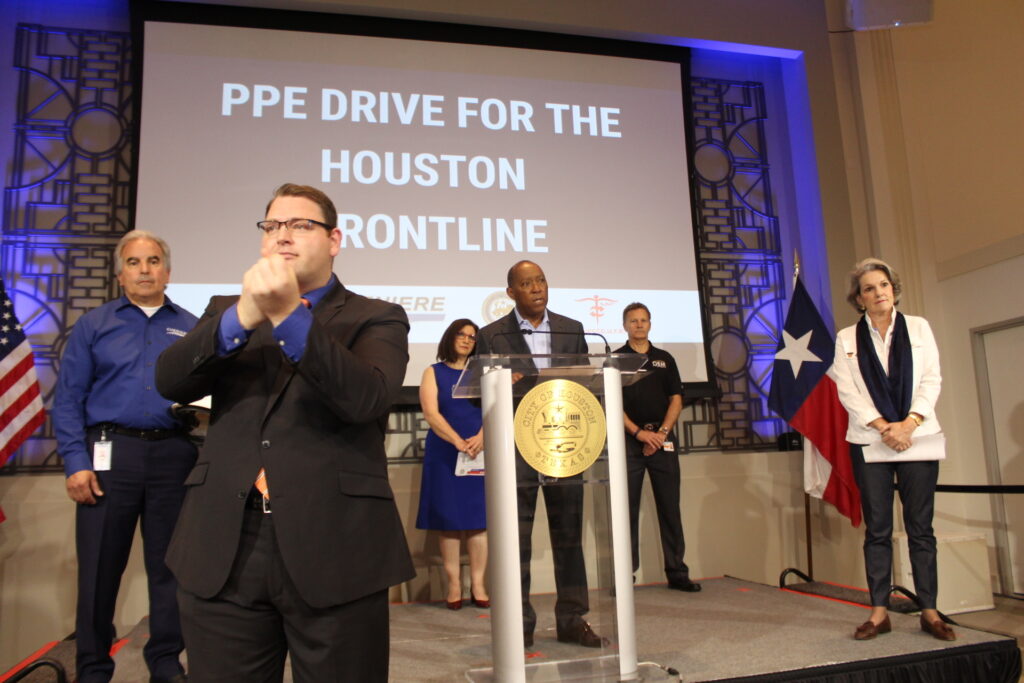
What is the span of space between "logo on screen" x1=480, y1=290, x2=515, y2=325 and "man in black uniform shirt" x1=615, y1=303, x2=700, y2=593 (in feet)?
2.55

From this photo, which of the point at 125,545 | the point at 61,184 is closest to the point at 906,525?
the point at 125,545

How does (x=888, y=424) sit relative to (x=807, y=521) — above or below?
above

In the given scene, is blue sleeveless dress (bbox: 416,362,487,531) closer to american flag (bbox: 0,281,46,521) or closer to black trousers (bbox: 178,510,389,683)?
american flag (bbox: 0,281,46,521)

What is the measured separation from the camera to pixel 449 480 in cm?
404

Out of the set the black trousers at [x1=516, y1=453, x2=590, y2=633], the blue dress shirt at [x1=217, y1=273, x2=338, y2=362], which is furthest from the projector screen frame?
the blue dress shirt at [x1=217, y1=273, x2=338, y2=362]

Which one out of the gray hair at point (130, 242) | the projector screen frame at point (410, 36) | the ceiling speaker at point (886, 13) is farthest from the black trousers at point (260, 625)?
the ceiling speaker at point (886, 13)

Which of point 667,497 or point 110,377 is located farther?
point 667,497

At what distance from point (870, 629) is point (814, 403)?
2.01 meters

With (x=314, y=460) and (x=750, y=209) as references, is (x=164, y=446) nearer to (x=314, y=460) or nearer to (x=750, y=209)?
(x=314, y=460)

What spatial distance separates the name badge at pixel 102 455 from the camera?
252cm

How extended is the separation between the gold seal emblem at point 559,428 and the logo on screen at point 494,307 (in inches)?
→ 107

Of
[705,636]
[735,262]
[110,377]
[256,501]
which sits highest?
[735,262]

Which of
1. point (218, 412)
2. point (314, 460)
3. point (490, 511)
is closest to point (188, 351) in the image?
point (218, 412)

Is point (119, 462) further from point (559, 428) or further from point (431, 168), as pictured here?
point (431, 168)
